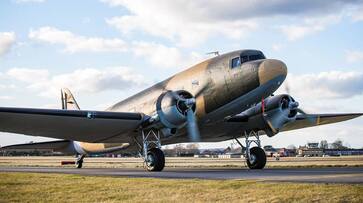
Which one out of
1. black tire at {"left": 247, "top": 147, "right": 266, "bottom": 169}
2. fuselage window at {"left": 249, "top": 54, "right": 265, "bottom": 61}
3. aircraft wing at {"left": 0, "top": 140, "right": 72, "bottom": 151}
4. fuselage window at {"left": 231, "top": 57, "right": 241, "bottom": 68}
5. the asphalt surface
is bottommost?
the asphalt surface

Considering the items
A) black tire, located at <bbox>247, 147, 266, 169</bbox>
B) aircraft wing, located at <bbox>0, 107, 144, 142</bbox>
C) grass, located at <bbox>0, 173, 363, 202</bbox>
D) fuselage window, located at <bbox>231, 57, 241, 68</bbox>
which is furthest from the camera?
black tire, located at <bbox>247, 147, 266, 169</bbox>

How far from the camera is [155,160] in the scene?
80.7ft

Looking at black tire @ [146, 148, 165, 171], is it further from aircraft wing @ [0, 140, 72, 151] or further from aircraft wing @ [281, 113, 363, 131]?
aircraft wing @ [0, 140, 72, 151]

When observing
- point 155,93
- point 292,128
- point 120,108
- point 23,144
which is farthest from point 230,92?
point 23,144

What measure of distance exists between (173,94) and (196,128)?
94.7 inches

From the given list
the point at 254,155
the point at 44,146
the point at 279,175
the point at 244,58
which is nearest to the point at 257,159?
the point at 254,155

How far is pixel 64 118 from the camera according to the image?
2381cm

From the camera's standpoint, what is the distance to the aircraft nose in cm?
2277

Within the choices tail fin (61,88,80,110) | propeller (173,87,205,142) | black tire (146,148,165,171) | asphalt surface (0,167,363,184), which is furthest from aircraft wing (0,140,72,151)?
propeller (173,87,205,142)

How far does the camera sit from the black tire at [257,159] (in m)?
28.1

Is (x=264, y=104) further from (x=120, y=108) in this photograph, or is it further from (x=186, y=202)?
(x=186, y=202)

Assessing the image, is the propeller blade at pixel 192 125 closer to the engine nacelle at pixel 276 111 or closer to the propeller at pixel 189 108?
the propeller at pixel 189 108

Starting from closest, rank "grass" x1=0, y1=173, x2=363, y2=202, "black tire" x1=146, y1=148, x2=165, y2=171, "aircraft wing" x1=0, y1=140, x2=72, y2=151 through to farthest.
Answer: "grass" x1=0, y1=173, x2=363, y2=202 < "black tire" x1=146, y1=148, x2=165, y2=171 < "aircraft wing" x1=0, y1=140, x2=72, y2=151

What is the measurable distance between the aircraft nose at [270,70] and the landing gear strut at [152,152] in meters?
6.71
